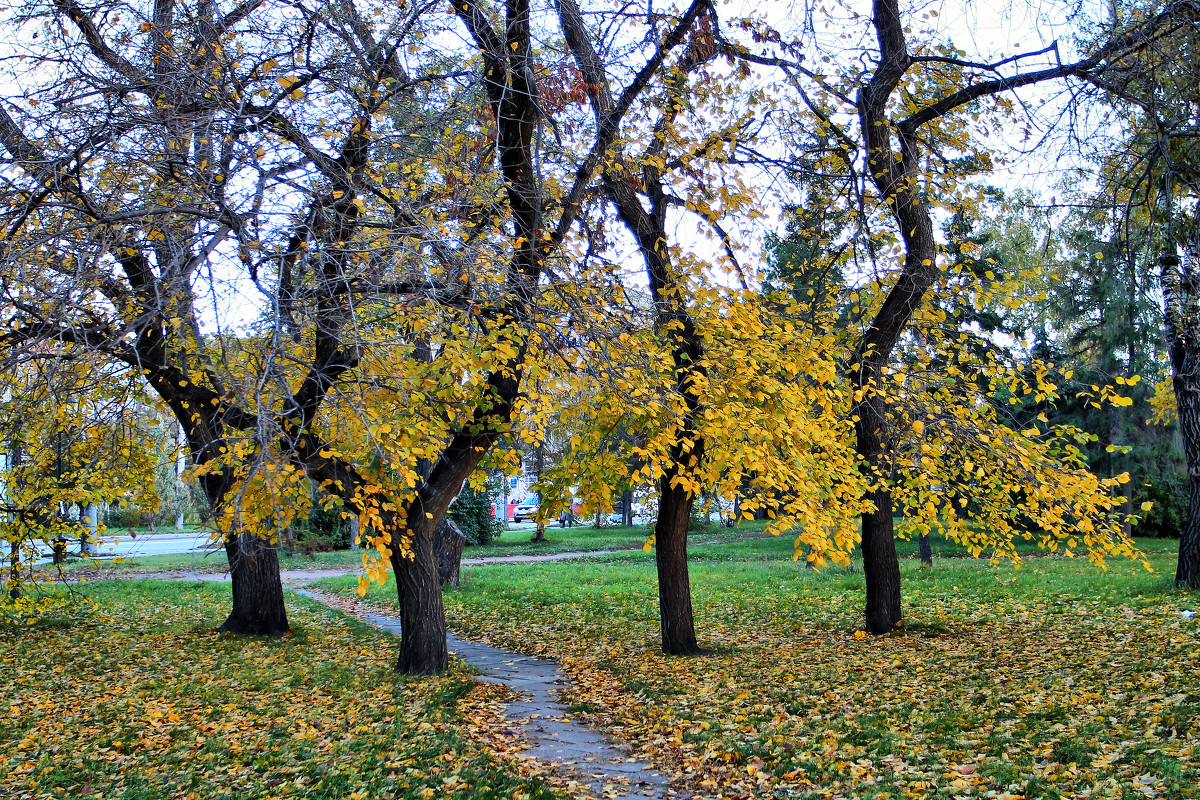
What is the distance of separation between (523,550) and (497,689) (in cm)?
2234

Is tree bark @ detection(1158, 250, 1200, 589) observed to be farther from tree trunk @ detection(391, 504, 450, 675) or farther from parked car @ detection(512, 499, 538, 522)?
tree trunk @ detection(391, 504, 450, 675)

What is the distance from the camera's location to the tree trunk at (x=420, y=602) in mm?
8453

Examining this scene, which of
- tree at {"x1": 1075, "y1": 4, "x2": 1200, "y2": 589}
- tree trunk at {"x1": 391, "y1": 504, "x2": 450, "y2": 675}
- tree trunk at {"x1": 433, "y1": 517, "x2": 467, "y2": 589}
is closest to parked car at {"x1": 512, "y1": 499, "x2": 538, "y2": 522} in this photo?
tree trunk at {"x1": 391, "y1": 504, "x2": 450, "y2": 675}

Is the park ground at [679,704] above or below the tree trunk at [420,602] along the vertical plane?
below

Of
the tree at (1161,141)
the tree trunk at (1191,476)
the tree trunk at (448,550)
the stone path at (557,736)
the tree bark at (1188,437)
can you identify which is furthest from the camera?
the tree trunk at (448,550)

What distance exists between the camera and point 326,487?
25.5 ft

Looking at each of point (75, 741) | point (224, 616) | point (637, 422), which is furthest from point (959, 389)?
point (224, 616)

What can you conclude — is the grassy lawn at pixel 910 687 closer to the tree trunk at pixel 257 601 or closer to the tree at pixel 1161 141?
the tree trunk at pixel 257 601

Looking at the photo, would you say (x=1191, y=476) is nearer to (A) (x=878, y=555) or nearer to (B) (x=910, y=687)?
(A) (x=878, y=555)

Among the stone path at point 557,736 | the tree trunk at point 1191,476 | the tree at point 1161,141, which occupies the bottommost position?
the stone path at point 557,736

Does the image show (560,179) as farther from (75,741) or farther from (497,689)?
(75,741)

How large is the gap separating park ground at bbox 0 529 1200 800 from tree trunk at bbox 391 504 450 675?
291mm

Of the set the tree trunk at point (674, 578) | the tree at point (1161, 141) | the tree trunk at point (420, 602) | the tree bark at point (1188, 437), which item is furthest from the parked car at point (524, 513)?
the tree bark at point (1188, 437)

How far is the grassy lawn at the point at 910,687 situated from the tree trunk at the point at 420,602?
1617 millimetres
